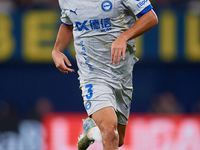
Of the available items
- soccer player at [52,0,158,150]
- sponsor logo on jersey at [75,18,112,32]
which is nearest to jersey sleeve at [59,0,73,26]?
soccer player at [52,0,158,150]

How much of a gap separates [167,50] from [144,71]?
146 centimetres

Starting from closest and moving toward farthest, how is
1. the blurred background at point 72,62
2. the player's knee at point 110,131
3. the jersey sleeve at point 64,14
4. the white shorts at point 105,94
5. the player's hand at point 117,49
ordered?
the player's hand at point 117,49, the player's knee at point 110,131, the white shorts at point 105,94, the jersey sleeve at point 64,14, the blurred background at point 72,62

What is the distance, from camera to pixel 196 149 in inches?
321

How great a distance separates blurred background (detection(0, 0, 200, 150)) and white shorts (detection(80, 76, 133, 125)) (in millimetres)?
6593

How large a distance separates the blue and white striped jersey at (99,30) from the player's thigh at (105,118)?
1.15 ft

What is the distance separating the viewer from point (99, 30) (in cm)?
459

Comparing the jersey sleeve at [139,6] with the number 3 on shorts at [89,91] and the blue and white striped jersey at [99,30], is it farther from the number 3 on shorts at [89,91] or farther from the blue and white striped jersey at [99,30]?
the number 3 on shorts at [89,91]

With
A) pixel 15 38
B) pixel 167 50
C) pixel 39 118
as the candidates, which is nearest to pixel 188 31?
pixel 167 50

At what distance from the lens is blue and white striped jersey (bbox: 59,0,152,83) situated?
4.53 m

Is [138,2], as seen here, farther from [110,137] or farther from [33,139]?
[33,139]

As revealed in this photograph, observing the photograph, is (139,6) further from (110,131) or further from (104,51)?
(110,131)

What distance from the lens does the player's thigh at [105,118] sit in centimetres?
434

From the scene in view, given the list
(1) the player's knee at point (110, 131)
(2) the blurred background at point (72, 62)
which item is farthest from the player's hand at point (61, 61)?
(2) the blurred background at point (72, 62)

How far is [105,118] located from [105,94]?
0.27m
